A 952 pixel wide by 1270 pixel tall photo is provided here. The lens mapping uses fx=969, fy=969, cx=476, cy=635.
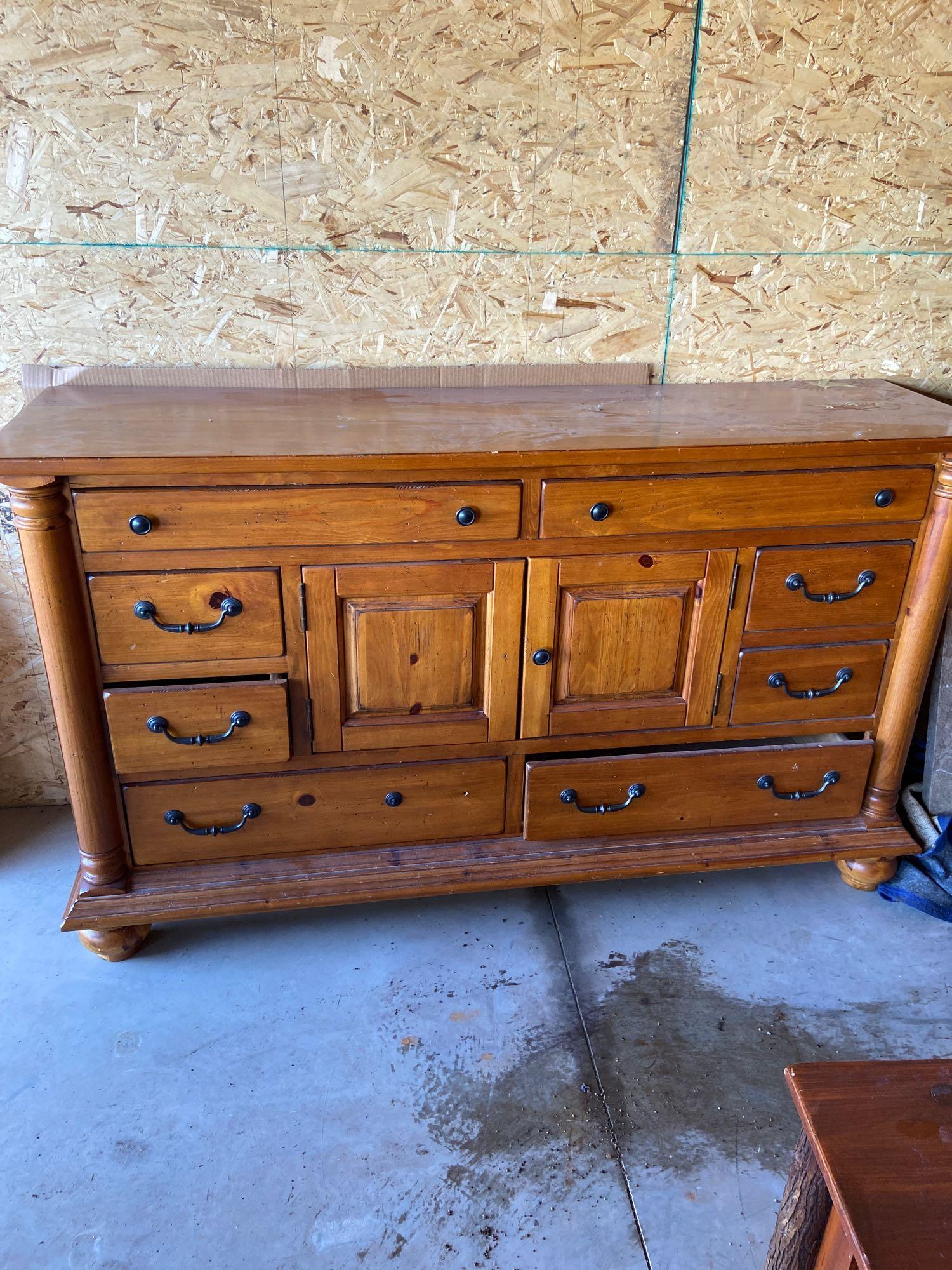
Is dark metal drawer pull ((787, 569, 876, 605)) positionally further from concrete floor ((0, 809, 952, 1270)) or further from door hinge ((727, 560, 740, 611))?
concrete floor ((0, 809, 952, 1270))

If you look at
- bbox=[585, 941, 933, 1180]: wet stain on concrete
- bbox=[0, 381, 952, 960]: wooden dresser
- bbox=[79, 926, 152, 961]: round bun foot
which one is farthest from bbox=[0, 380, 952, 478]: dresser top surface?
bbox=[585, 941, 933, 1180]: wet stain on concrete

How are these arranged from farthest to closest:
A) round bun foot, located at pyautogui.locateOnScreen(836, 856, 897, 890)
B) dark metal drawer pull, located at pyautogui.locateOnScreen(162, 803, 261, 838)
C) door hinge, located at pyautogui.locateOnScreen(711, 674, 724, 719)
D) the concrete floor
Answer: round bun foot, located at pyautogui.locateOnScreen(836, 856, 897, 890), door hinge, located at pyautogui.locateOnScreen(711, 674, 724, 719), dark metal drawer pull, located at pyautogui.locateOnScreen(162, 803, 261, 838), the concrete floor

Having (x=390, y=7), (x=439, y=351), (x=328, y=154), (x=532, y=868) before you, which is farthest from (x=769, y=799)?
(x=390, y=7)

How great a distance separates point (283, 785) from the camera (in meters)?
1.94

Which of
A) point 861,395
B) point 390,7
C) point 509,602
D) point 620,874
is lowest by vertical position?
point 620,874

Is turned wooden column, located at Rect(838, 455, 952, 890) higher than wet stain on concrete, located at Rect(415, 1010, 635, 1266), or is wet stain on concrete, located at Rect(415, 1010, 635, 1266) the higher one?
turned wooden column, located at Rect(838, 455, 952, 890)

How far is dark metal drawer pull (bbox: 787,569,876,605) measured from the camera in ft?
6.44

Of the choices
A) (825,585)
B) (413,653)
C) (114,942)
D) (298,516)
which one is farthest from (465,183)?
(114,942)

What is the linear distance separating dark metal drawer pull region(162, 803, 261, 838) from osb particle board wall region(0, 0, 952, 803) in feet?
2.45

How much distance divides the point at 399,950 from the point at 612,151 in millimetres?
1777

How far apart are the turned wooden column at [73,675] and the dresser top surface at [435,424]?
0.09m

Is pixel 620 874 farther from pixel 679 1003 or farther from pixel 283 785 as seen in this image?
pixel 283 785

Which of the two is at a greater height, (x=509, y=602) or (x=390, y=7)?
(x=390, y=7)

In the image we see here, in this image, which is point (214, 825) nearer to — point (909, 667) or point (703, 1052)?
point (703, 1052)
